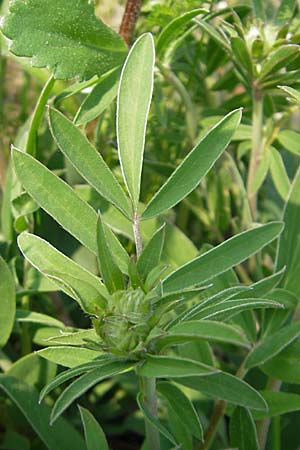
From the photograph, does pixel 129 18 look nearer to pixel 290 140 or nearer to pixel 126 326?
pixel 290 140

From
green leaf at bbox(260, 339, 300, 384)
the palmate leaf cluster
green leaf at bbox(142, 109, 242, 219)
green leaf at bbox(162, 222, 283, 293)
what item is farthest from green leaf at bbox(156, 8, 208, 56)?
green leaf at bbox(260, 339, 300, 384)

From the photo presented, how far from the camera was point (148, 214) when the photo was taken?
0.84 metres

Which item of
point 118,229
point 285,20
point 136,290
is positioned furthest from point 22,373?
point 285,20

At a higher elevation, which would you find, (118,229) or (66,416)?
(118,229)

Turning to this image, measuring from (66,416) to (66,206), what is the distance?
54 cm

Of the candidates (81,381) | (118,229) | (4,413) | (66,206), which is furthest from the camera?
(4,413)

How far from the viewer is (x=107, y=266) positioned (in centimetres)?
75

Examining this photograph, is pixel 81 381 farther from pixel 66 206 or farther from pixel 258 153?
pixel 258 153

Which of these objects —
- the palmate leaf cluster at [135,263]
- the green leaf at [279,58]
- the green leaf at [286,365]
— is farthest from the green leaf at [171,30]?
the green leaf at [286,365]

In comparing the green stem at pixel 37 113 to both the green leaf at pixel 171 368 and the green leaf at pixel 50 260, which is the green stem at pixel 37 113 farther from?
the green leaf at pixel 171 368

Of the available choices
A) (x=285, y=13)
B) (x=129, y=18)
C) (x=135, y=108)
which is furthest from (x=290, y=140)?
(x=135, y=108)

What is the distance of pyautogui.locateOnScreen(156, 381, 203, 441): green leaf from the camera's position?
822mm

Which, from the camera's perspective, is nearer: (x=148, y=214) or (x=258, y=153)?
(x=148, y=214)

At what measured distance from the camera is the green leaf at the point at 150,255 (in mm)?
770
